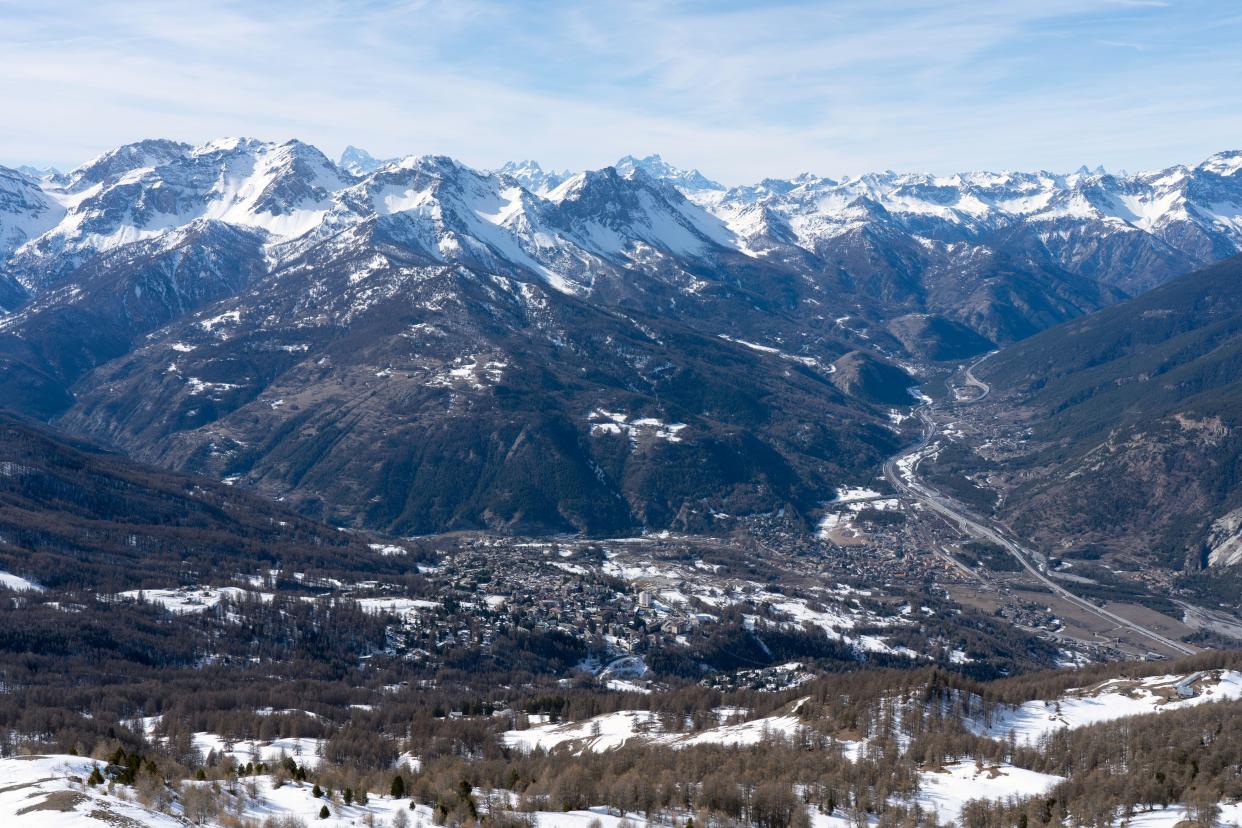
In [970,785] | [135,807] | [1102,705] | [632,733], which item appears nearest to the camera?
[135,807]

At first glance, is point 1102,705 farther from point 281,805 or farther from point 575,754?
point 281,805

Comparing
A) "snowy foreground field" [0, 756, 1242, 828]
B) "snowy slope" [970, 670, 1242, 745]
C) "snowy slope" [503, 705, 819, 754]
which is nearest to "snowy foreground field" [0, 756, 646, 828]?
"snowy foreground field" [0, 756, 1242, 828]

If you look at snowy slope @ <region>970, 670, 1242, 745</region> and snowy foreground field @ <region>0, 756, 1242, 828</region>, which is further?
snowy slope @ <region>970, 670, 1242, 745</region>

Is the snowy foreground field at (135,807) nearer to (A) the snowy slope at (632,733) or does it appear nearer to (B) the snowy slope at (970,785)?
(B) the snowy slope at (970,785)

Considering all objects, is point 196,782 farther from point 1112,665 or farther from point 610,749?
point 1112,665

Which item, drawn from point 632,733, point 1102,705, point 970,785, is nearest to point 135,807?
point 632,733

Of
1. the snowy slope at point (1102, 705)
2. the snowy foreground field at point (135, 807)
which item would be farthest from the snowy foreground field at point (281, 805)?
the snowy slope at point (1102, 705)

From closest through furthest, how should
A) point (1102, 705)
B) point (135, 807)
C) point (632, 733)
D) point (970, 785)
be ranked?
point (135, 807), point (970, 785), point (1102, 705), point (632, 733)

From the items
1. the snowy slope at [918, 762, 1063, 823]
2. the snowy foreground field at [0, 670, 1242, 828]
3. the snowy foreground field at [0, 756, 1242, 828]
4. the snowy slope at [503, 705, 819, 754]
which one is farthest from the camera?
the snowy slope at [503, 705, 819, 754]

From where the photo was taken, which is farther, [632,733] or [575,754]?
[632,733]

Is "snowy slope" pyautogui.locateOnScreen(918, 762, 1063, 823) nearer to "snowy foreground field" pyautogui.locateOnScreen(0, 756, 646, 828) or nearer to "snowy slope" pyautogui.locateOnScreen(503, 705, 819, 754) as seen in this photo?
"snowy slope" pyautogui.locateOnScreen(503, 705, 819, 754)

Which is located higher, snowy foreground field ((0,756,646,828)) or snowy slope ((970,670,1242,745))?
snowy foreground field ((0,756,646,828))

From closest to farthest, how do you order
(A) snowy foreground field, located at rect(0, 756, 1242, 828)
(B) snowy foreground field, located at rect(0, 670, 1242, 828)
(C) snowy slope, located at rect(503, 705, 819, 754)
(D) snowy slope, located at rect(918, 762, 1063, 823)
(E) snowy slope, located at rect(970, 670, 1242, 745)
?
(A) snowy foreground field, located at rect(0, 756, 1242, 828) → (B) snowy foreground field, located at rect(0, 670, 1242, 828) → (D) snowy slope, located at rect(918, 762, 1063, 823) → (E) snowy slope, located at rect(970, 670, 1242, 745) → (C) snowy slope, located at rect(503, 705, 819, 754)
